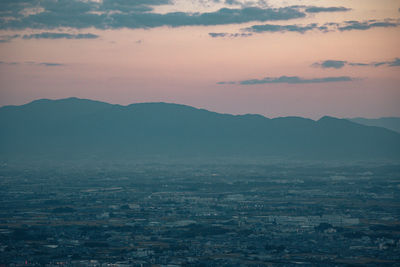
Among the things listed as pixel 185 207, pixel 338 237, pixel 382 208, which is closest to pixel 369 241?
pixel 338 237

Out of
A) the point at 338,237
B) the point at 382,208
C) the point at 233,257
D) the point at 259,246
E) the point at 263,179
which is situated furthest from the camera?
the point at 263,179

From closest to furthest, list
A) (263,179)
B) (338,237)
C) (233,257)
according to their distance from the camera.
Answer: (233,257), (338,237), (263,179)

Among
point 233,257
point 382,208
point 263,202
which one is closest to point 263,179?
point 263,202

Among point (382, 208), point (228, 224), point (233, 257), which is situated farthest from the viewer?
point (382, 208)

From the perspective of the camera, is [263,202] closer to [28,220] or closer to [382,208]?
[382,208]

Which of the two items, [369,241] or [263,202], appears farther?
[263,202]

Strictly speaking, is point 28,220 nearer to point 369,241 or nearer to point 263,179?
point 369,241
